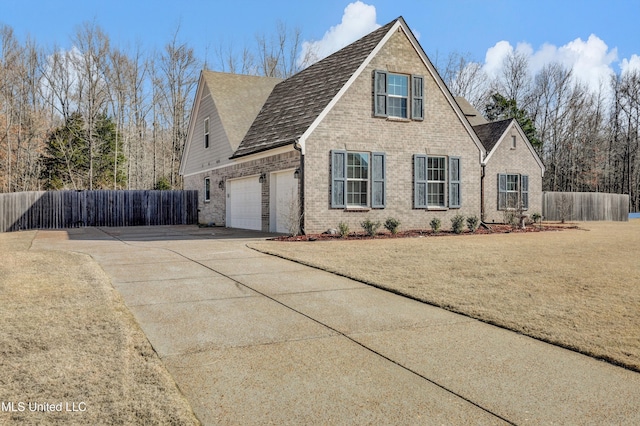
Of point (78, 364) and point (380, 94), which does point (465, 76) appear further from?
point (78, 364)

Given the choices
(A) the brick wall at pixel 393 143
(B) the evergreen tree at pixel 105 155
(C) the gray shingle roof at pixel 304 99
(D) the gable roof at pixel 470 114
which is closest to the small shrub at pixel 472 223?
(A) the brick wall at pixel 393 143

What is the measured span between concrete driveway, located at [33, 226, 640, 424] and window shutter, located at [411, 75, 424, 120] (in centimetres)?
1173

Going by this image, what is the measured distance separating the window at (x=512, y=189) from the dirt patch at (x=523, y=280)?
10979 mm

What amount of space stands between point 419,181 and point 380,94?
131 inches

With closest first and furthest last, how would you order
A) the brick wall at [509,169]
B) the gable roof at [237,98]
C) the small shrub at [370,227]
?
the small shrub at [370,227] → the gable roof at [237,98] → the brick wall at [509,169]

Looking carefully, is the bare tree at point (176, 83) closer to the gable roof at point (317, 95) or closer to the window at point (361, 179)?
the gable roof at point (317, 95)

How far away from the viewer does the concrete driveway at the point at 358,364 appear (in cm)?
313

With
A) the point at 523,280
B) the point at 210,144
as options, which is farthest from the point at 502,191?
the point at 523,280

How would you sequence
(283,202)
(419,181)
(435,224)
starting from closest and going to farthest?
(435,224) → (283,202) → (419,181)

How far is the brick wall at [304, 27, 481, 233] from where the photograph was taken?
51.8 feet

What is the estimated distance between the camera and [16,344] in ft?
13.9

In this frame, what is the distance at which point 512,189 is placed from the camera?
24.8m

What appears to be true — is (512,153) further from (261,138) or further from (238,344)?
(238,344)

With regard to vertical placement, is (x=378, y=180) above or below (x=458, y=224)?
above
